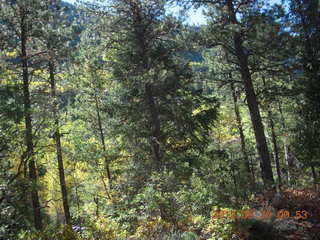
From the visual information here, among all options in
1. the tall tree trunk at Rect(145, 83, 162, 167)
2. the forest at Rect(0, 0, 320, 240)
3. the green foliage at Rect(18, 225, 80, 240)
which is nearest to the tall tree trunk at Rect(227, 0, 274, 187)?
the forest at Rect(0, 0, 320, 240)

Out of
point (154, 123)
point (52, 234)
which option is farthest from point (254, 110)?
point (52, 234)

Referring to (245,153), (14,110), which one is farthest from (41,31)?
(245,153)

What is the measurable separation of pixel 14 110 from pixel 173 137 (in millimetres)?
6262

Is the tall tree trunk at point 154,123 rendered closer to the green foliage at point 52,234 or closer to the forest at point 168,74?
the forest at point 168,74

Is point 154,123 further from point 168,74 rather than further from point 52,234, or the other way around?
point 52,234

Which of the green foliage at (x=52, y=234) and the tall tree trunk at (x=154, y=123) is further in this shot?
the tall tree trunk at (x=154, y=123)

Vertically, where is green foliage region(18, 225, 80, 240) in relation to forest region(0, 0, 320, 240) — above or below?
below

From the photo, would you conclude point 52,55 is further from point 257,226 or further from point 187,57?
point 257,226

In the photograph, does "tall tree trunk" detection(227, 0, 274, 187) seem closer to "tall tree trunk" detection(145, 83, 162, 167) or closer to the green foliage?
"tall tree trunk" detection(145, 83, 162, 167)

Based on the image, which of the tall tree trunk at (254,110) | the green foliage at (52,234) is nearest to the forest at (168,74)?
the tall tree trunk at (254,110)

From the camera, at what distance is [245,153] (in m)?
14.0

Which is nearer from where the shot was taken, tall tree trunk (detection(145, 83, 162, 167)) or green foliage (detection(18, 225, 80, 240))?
green foliage (detection(18, 225, 80, 240))

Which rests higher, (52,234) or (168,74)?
(168,74)

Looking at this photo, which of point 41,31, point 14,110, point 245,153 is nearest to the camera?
point 14,110
